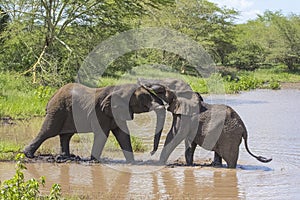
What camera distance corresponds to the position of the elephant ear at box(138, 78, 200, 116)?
8.70 m

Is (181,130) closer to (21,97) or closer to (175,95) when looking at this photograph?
(175,95)

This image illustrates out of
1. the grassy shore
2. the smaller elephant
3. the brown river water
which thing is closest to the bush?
the brown river water

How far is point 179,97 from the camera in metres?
8.83

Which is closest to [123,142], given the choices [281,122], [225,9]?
[281,122]

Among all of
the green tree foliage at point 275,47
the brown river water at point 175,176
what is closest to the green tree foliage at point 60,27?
the brown river water at point 175,176

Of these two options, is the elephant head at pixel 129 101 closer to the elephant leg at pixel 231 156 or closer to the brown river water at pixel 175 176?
the brown river water at pixel 175 176

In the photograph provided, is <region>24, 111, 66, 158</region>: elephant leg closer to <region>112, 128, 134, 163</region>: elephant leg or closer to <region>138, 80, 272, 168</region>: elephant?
<region>112, 128, 134, 163</region>: elephant leg

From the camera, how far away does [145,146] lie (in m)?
10.5

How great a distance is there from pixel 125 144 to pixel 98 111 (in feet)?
2.09

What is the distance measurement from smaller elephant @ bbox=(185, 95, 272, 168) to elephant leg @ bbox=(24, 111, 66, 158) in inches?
80.4

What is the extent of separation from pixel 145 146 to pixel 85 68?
26.4 ft

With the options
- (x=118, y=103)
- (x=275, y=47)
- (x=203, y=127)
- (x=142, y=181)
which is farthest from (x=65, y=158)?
(x=275, y=47)

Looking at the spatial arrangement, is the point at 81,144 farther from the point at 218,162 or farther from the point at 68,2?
the point at 68,2

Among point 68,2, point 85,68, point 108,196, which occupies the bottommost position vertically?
point 108,196
